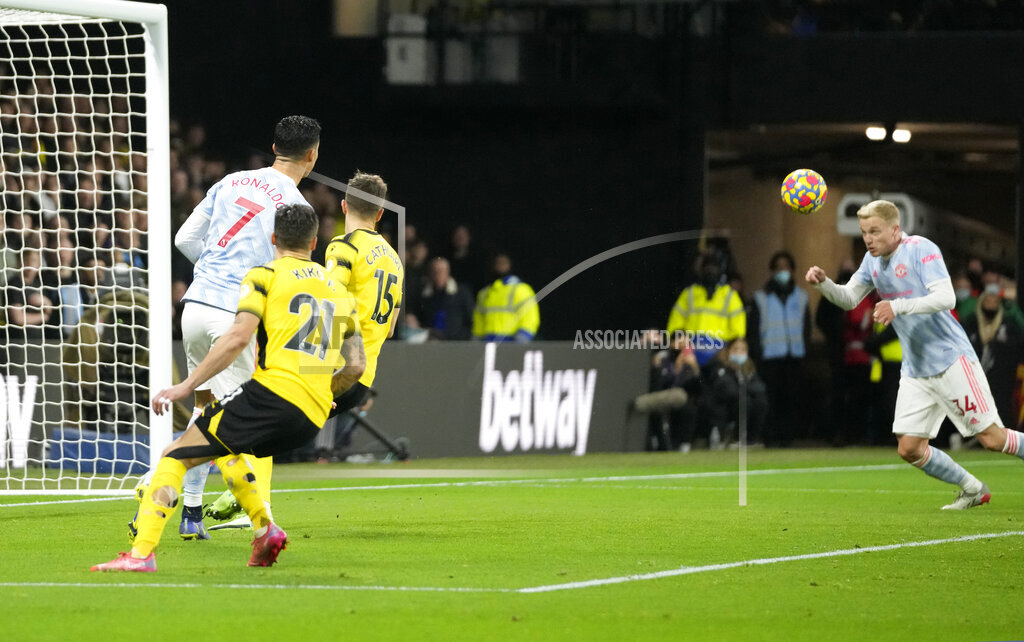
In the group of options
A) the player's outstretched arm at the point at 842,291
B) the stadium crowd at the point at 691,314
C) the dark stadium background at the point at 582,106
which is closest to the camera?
the player's outstretched arm at the point at 842,291

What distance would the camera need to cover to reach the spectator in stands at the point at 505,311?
18.0 metres

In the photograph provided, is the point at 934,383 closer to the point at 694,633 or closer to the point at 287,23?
the point at 694,633

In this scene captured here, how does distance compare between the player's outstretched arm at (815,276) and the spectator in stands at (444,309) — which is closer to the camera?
the player's outstretched arm at (815,276)

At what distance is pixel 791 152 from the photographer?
989 inches

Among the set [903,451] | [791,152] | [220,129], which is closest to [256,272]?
[903,451]

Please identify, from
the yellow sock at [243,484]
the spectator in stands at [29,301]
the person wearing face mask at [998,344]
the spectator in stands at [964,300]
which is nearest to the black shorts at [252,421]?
the yellow sock at [243,484]

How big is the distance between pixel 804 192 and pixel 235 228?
12.0 ft

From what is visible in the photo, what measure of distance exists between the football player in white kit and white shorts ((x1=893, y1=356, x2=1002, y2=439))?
171 inches

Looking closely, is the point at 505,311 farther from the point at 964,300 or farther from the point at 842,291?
the point at 842,291

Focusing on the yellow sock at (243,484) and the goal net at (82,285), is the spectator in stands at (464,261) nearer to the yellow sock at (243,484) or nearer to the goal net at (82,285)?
the goal net at (82,285)

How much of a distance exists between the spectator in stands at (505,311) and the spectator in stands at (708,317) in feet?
5.73

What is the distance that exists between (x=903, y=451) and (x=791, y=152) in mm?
15103

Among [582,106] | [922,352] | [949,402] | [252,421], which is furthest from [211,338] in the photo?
[582,106]

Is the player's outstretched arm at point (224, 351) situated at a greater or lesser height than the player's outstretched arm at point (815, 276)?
lesser
